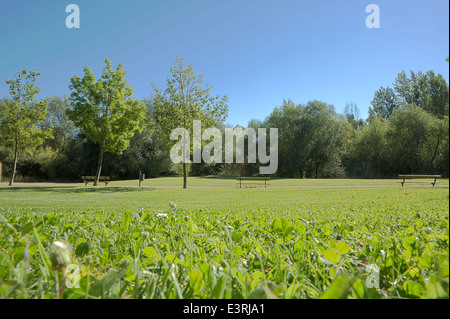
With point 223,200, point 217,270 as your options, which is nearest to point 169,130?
point 223,200

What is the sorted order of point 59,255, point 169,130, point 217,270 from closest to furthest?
1. point 59,255
2. point 217,270
3. point 169,130

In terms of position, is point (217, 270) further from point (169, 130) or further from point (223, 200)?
point (169, 130)

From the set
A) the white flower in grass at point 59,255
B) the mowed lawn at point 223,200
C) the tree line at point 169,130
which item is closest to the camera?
the white flower in grass at point 59,255

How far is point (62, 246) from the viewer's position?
0.57 meters

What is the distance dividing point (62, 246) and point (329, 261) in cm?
86

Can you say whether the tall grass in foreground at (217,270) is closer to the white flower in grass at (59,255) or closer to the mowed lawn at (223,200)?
the white flower in grass at (59,255)

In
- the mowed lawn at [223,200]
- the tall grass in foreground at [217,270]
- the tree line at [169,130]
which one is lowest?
the mowed lawn at [223,200]

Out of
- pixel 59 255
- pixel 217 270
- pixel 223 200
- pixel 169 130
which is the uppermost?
pixel 169 130

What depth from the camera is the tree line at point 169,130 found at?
19797 mm

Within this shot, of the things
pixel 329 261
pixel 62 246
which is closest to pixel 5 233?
pixel 62 246

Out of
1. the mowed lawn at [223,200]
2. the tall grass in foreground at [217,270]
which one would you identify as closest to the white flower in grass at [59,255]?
the tall grass in foreground at [217,270]

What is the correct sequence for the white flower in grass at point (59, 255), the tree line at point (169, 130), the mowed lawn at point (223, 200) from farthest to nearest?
the tree line at point (169, 130) < the mowed lawn at point (223, 200) < the white flower in grass at point (59, 255)

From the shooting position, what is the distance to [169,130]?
1969 cm
